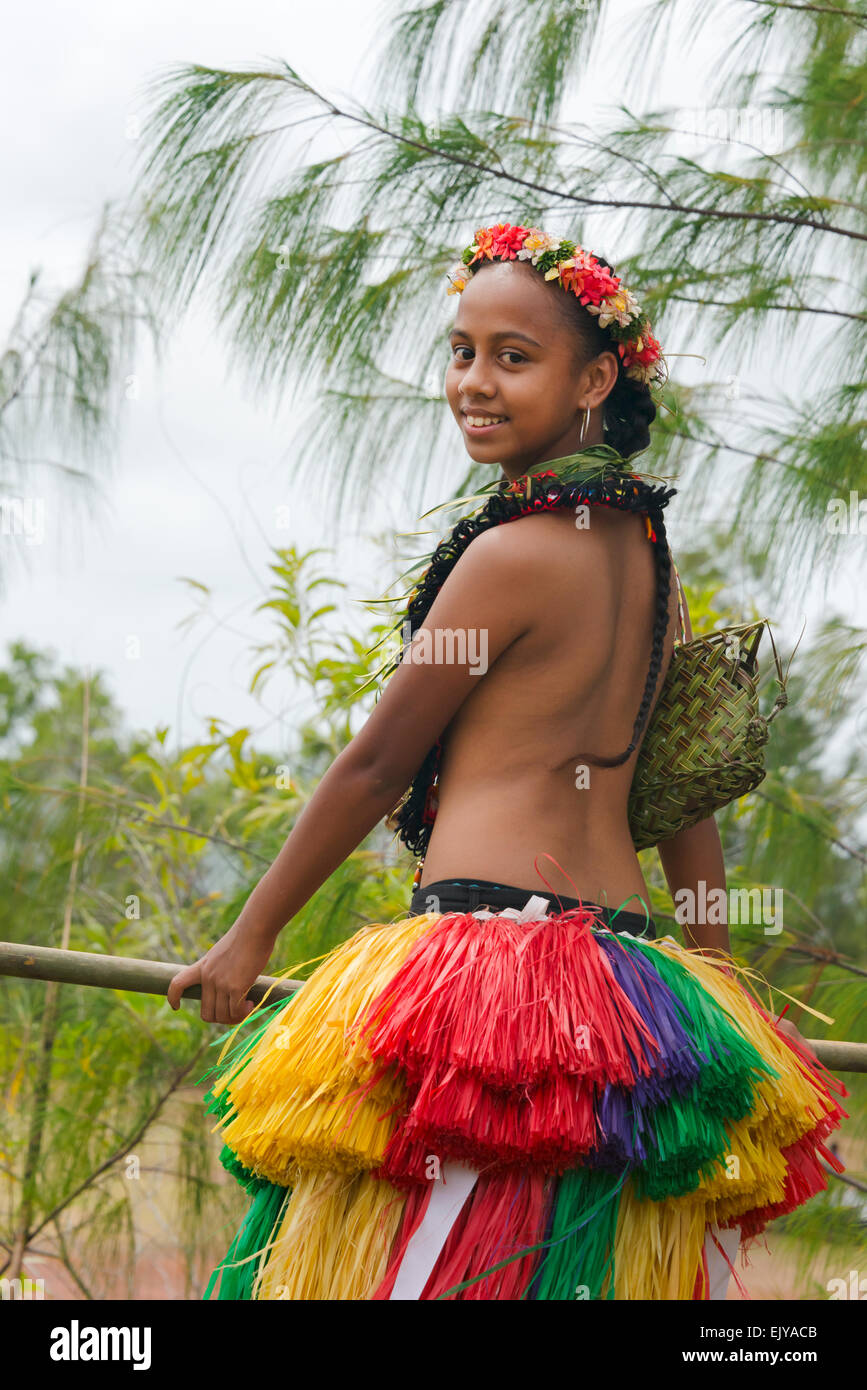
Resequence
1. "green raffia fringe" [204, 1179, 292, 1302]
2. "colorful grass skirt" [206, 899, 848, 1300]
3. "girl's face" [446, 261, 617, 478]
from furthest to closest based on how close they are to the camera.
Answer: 1. "girl's face" [446, 261, 617, 478]
2. "green raffia fringe" [204, 1179, 292, 1302]
3. "colorful grass skirt" [206, 899, 848, 1300]

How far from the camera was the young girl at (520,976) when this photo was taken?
1141mm

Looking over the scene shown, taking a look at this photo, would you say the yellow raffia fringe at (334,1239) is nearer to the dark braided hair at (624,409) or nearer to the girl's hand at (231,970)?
the girl's hand at (231,970)

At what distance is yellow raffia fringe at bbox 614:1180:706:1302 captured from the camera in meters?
1.19

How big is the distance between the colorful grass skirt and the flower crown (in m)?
0.64

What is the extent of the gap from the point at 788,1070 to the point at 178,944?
7.77ft

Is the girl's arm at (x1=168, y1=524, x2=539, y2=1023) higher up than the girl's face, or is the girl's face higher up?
the girl's face

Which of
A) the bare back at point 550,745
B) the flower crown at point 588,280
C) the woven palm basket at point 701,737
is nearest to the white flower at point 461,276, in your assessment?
the flower crown at point 588,280

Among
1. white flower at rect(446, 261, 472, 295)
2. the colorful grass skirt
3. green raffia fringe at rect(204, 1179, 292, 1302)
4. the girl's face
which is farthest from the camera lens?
white flower at rect(446, 261, 472, 295)

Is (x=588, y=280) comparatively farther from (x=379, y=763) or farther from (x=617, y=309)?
(x=379, y=763)

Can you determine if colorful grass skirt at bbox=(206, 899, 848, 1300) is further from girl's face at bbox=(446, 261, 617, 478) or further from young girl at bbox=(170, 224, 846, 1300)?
girl's face at bbox=(446, 261, 617, 478)

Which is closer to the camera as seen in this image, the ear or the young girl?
the young girl

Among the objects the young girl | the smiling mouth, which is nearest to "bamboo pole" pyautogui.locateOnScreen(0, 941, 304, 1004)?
the young girl
